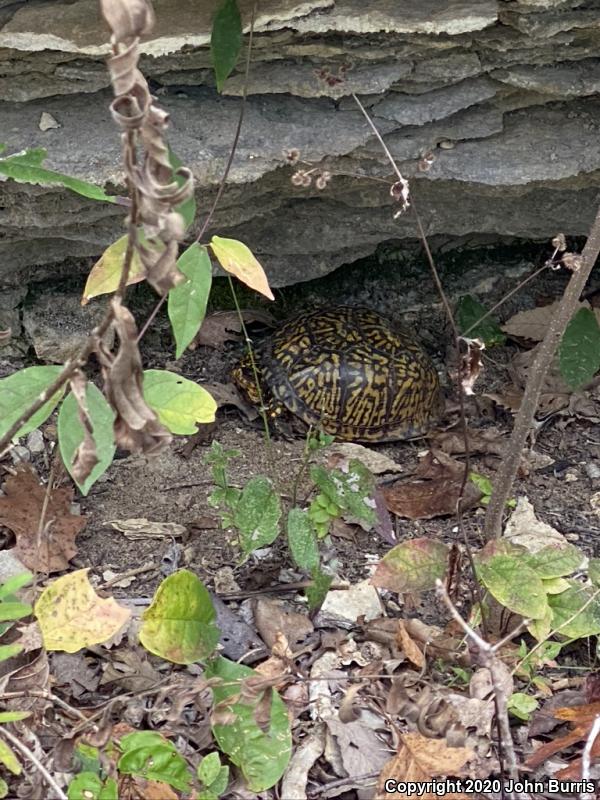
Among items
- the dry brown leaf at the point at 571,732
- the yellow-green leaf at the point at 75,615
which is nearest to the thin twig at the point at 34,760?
the yellow-green leaf at the point at 75,615

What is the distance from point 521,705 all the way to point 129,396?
1063 mm

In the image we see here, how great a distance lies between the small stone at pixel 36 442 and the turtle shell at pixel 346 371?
866mm

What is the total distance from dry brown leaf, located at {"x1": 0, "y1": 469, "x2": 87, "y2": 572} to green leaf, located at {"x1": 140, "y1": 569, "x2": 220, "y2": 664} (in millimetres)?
483

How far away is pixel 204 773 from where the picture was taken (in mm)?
1341

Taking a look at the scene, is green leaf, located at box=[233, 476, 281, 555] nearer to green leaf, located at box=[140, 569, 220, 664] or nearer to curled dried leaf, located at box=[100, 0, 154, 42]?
green leaf, located at box=[140, 569, 220, 664]

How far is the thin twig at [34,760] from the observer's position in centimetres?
117

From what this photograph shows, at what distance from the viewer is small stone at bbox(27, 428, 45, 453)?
2.20 meters

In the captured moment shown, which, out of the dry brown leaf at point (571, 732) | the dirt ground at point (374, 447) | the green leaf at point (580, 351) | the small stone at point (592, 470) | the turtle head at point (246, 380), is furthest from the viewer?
the turtle head at point (246, 380)

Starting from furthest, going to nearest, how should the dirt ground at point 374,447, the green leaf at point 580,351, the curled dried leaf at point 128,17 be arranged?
the green leaf at point 580,351 → the dirt ground at point 374,447 → the curled dried leaf at point 128,17

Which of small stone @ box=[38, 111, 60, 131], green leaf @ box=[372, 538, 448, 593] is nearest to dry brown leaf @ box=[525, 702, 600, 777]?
green leaf @ box=[372, 538, 448, 593]

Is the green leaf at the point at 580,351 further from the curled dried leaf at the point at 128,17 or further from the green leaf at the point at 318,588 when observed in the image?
the curled dried leaf at the point at 128,17

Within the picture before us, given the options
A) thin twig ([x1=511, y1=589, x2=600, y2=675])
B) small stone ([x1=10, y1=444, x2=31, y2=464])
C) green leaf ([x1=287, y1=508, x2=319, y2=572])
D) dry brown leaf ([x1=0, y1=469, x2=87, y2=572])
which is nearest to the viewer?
thin twig ([x1=511, y1=589, x2=600, y2=675])

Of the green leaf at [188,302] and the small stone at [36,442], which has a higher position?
the green leaf at [188,302]

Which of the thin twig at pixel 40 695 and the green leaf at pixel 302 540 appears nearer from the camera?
the thin twig at pixel 40 695
